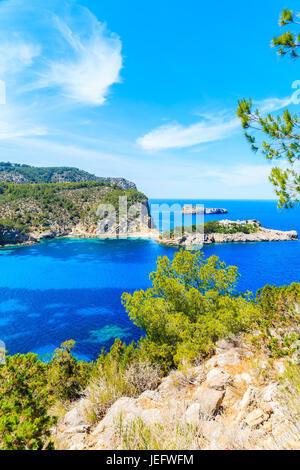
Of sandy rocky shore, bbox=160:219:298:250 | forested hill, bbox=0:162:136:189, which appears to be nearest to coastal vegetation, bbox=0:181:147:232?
sandy rocky shore, bbox=160:219:298:250

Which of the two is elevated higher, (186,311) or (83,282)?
(186,311)

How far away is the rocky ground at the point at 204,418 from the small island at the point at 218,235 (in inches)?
2267

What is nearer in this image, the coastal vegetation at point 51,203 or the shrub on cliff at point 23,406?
the shrub on cliff at point 23,406

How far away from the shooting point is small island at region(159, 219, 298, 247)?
6384 centimetres

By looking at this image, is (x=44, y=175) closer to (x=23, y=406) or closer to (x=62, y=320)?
(x=62, y=320)

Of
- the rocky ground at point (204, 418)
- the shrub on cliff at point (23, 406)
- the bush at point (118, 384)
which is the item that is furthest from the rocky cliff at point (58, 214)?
the rocky ground at point (204, 418)

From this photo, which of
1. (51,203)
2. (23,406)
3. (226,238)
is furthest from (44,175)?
(23,406)

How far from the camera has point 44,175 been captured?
15162 cm

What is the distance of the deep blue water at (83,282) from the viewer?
67.7ft

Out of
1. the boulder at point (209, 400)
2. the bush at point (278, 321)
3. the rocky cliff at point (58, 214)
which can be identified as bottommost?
the boulder at point (209, 400)

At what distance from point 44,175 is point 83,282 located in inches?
5510

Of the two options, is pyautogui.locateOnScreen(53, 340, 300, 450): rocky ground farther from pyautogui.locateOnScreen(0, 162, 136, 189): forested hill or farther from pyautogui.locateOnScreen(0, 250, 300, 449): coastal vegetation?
pyautogui.locateOnScreen(0, 162, 136, 189): forested hill

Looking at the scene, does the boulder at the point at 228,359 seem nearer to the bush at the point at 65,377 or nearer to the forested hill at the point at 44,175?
the bush at the point at 65,377

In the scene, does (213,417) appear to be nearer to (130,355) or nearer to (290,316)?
(290,316)
